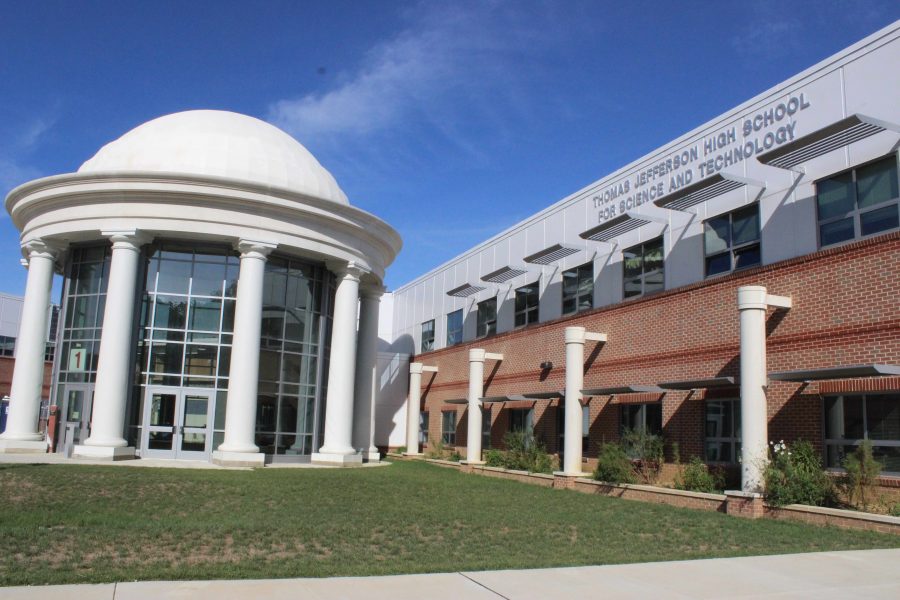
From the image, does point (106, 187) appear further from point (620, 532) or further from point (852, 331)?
point (852, 331)

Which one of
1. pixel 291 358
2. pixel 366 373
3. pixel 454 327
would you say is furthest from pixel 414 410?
pixel 291 358

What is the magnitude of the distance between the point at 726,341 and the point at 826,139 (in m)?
5.44

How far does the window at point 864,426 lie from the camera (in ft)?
48.2

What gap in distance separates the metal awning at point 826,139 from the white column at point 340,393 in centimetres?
1427

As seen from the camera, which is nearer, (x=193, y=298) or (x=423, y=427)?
(x=193, y=298)

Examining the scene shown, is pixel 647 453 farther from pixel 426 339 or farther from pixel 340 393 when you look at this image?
pixel 426 339

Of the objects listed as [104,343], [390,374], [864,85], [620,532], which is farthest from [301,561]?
[390,374]

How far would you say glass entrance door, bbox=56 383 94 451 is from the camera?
24.2 meters

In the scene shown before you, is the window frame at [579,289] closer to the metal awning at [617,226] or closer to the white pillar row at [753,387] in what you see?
the metal awning at [617,226]

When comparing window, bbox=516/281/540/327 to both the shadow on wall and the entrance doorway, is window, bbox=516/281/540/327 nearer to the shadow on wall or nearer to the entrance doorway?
the shadow on wall

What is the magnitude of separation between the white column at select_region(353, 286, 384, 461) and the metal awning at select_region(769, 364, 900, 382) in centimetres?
1714

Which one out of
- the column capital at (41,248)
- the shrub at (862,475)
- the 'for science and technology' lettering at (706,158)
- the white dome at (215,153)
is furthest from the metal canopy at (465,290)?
the shrub at (862,475)

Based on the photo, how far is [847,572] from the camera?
869 cm

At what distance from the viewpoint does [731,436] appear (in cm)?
1850
